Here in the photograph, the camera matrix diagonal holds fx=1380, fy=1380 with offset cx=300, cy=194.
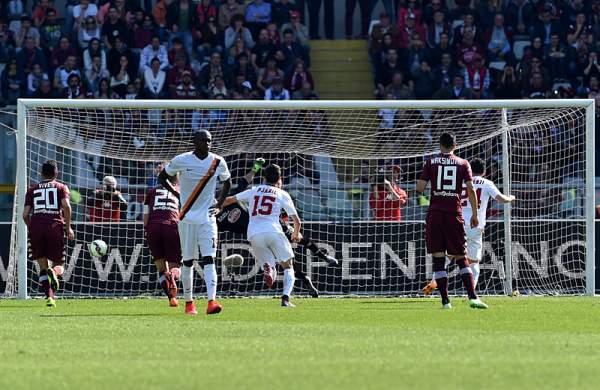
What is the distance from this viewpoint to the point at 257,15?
3039 cm

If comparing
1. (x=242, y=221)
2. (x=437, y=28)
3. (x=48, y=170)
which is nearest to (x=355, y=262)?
(x=242, y=221)

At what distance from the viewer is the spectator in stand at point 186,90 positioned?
90.2 ft

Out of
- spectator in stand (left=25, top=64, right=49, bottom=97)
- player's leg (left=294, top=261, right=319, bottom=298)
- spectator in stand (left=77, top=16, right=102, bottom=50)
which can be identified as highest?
spectator in stand (left=77, top=16, right=102, bottom=50)

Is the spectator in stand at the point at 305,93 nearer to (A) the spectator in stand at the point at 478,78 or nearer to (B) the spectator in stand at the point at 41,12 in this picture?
(A) the spectator in stand at the point at 478,78

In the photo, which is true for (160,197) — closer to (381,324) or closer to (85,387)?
(381,324)

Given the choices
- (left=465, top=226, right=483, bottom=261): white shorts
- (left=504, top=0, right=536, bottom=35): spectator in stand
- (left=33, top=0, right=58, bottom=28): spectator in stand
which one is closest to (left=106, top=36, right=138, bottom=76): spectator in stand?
(left=33, top=0, right=58, bottom=28): spectator in stand

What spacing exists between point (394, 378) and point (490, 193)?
1000cm

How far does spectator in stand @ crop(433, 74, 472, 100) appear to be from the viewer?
2794 cm

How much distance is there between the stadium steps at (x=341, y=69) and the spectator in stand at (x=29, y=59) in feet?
19.8

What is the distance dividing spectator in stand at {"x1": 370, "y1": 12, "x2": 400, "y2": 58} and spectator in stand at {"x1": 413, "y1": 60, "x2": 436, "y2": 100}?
1233 millimetres

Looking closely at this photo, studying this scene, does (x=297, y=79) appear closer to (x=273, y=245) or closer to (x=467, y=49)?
(x=467, y=49)

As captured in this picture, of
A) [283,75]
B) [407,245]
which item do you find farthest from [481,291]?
[283,75]

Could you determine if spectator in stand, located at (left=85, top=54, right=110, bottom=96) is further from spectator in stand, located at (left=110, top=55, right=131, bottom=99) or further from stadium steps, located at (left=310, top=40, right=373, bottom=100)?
stadium steps, located at (left=310, top=40, right=373, bottom=100)

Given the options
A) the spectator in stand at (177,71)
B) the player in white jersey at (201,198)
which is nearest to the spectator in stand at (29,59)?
the spectator in stand at (177,71)
